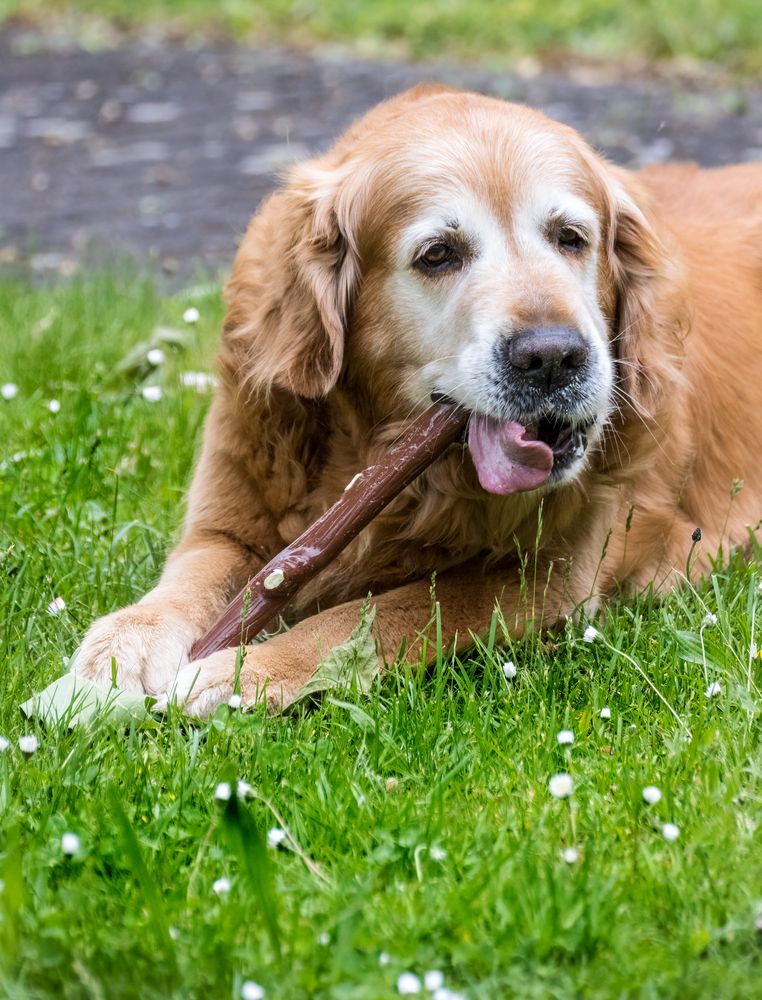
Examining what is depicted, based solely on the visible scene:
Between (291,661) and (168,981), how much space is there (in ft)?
3.71

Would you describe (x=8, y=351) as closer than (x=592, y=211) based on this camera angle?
No

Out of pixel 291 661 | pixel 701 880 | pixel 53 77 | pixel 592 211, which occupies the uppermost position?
pixel 592 211

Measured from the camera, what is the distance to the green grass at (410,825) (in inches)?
80.4

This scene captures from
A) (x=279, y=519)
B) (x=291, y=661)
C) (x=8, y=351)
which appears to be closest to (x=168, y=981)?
(x=291, y=661)

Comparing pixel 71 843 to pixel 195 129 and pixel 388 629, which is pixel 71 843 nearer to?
pixel 388 629

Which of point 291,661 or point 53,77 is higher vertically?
point 291,661

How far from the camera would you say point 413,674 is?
10.5 ft

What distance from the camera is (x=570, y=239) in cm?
329

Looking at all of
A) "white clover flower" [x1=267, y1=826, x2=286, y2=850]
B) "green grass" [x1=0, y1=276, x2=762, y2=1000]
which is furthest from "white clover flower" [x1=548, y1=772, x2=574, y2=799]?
"white clover flower" [x1=267, y1=826, x2=286, y2=850]

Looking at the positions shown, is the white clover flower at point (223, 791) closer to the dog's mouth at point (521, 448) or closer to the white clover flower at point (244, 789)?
the white clover flower at point (244, 789)

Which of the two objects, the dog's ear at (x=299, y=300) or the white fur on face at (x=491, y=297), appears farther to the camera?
the dog's ear at (x=299, y=300)

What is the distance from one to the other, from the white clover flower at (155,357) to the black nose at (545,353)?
1.78m

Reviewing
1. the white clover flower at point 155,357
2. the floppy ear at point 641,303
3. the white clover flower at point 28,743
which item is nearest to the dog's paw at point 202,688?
the white clover flower at point 28,743

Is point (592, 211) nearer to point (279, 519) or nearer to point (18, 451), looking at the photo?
point (279, 519)
